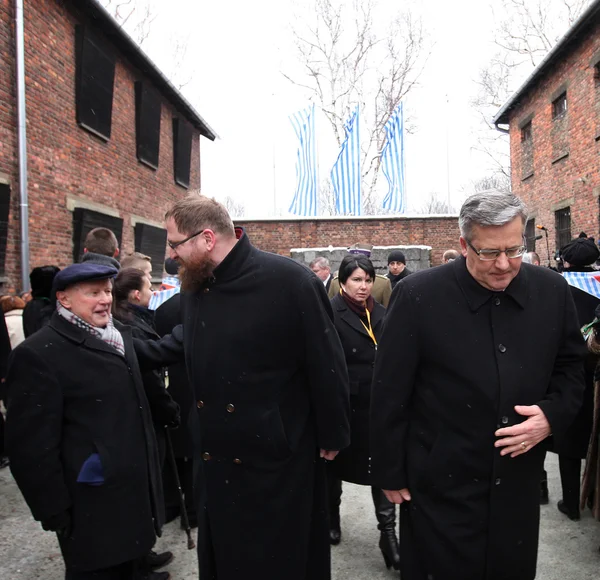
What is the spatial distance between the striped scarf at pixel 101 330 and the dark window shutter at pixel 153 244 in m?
11.6

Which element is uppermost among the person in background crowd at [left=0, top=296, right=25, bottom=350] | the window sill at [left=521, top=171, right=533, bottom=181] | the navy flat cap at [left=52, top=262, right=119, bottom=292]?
the window sill at [left=521, top=171, right=533, bottom=181]

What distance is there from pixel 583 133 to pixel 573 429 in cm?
1228

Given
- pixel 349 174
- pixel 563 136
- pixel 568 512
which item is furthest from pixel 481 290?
pixel 349 174

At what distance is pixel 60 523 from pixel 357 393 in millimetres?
1953

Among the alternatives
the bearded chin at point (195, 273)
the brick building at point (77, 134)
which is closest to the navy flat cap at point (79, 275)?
the bearded chin at point (195, 273)

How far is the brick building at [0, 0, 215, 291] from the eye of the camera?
8.96m

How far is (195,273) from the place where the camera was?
2.62m

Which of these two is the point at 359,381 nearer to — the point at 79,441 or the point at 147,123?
the point at 79,441

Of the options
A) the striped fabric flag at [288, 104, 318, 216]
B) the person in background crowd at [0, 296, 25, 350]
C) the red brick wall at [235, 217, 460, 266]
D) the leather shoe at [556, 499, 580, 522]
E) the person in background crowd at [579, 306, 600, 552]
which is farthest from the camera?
the striped fabric flag at [288, 104, 318, 216]

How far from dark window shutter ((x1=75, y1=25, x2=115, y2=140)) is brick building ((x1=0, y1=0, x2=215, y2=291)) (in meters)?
0.02

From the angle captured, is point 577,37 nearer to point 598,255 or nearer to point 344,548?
point 598,255

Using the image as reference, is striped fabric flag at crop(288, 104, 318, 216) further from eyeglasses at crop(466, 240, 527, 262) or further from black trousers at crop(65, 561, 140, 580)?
eyeglasses at crop(466, 240, 527, 262)

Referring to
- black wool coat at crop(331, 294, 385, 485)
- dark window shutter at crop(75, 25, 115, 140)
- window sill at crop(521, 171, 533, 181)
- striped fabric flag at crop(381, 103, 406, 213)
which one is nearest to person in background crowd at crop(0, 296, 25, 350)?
black wool coat at crop(331, 294, 385, 485)

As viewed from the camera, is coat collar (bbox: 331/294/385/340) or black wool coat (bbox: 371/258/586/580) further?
coat collar (bbox: 331/294/385/340)
